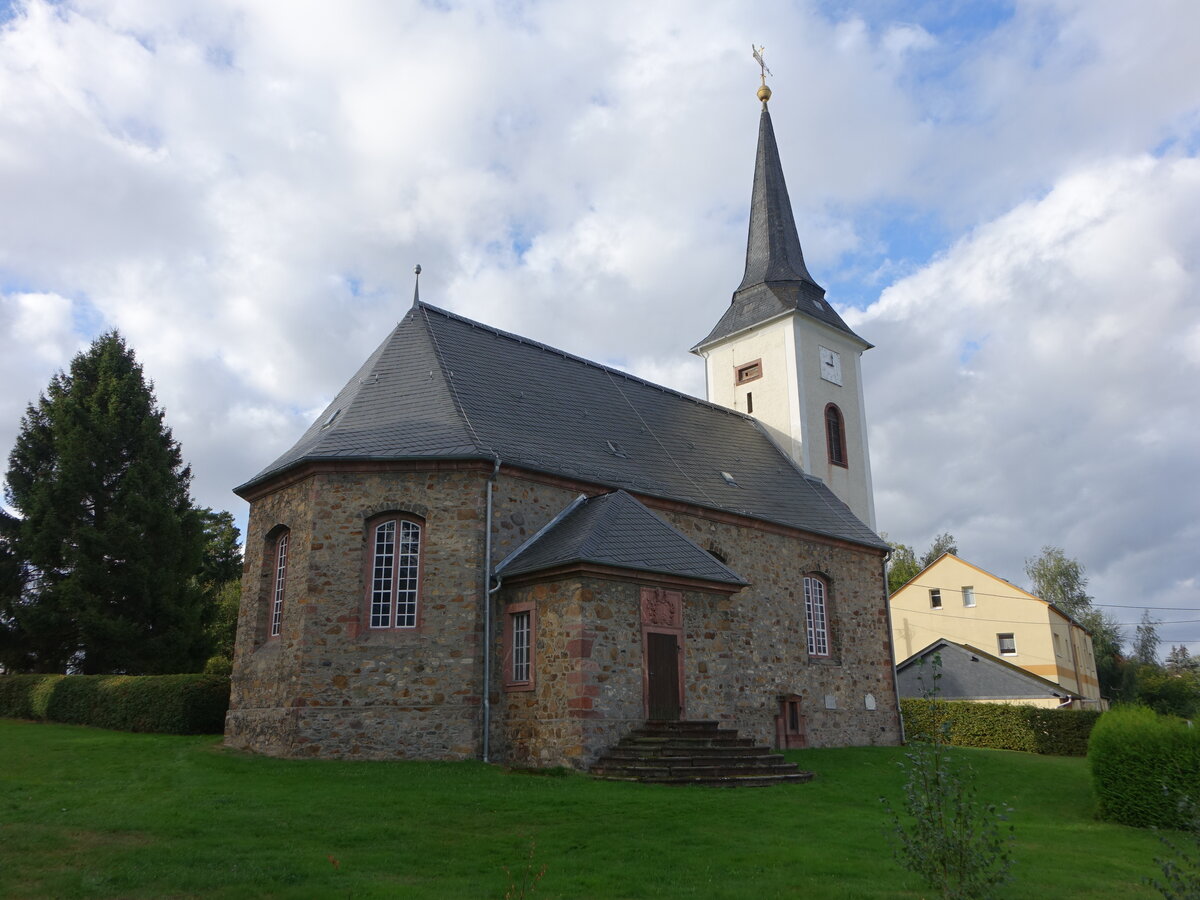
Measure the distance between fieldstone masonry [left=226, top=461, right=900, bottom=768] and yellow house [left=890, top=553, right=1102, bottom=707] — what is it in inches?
1049

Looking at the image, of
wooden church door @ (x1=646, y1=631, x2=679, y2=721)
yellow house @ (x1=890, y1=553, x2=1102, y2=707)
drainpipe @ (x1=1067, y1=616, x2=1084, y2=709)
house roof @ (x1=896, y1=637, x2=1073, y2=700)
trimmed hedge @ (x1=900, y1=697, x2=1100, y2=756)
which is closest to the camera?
wooden church door @ (x1=646, y1=631, x2=679, y2=721)

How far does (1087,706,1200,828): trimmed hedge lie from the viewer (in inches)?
511

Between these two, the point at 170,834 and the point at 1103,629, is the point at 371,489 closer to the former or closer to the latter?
the point at 170,834

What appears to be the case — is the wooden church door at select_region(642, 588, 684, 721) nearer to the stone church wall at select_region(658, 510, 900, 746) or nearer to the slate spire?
the stone church wall at select_region(658, 510, 900, 746)

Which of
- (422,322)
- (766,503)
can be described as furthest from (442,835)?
(766,503)

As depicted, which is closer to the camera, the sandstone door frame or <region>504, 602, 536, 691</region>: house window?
the sandstone door frame

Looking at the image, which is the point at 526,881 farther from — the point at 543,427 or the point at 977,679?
the point at 977,679

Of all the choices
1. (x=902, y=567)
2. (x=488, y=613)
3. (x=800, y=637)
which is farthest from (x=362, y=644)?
(x=902, y=567)

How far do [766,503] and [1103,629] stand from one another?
4030 centimetres

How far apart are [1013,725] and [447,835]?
2147 centimetres

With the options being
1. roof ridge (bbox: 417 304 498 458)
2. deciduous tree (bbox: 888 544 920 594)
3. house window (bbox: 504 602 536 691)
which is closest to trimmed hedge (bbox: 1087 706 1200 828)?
house window (bbox: 504 602 536 691)

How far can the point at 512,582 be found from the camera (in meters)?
16.5

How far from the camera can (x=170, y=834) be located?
29.4ft

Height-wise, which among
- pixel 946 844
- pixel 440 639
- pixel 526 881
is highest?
pixel 440 639
